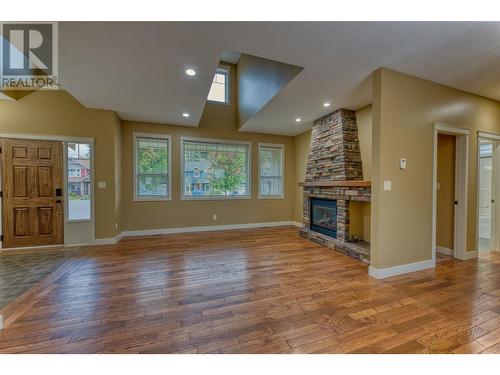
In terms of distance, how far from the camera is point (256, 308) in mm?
2164

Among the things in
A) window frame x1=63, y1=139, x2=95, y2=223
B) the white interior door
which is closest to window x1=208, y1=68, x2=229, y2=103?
window frame x1=63, y1=139, x2=95, y2=223

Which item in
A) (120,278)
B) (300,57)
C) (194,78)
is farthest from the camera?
(194,78)

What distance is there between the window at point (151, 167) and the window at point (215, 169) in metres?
0.45

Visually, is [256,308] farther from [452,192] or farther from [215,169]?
[215,169]

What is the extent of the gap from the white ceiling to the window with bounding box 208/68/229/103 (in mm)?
2577

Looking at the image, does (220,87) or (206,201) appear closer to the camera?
(206,201)

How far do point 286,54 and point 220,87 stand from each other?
4329 millimetres

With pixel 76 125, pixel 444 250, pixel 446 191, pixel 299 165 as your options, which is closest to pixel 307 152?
pixel 299 165

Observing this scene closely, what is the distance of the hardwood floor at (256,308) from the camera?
167cm

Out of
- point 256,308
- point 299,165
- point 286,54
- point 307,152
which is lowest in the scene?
point 256,308

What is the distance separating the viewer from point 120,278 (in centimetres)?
286

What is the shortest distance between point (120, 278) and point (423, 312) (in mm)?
3493
